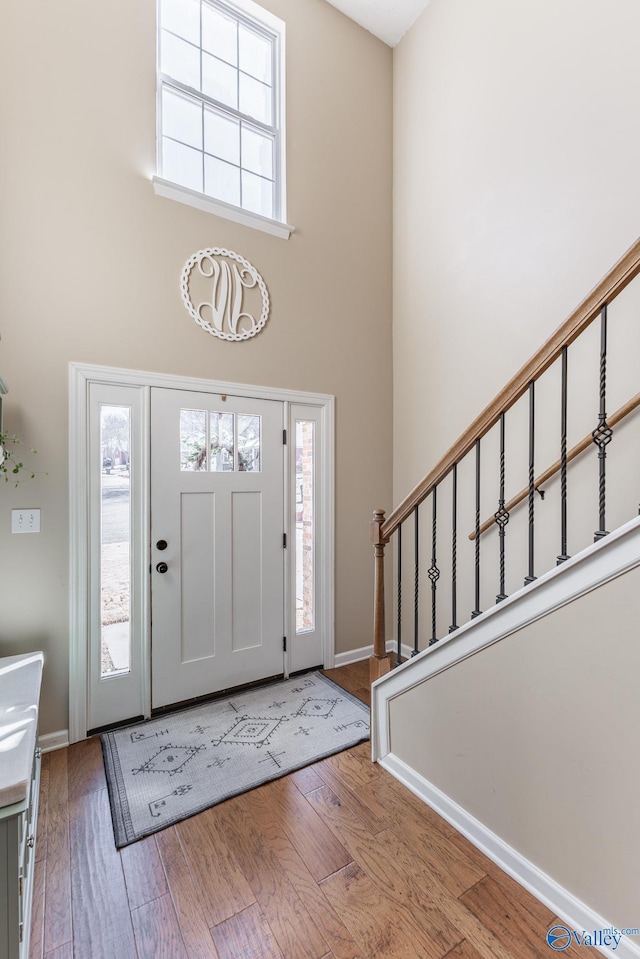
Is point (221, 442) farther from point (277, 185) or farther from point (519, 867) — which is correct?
point (519, 867)

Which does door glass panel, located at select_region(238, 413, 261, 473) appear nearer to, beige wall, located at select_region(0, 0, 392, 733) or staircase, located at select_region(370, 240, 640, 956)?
beige wall, located at select_region(0, 0, 392, 733)

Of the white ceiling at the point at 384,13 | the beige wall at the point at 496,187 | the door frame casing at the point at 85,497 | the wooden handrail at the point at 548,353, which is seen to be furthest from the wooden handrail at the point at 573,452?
the white ceiling at the point at 384,13

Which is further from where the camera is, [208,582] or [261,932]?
[208,582]

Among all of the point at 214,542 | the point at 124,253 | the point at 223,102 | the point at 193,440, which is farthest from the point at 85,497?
the point at 223,102

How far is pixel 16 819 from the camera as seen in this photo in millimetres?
1028

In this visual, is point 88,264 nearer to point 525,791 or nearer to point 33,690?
point 33,690

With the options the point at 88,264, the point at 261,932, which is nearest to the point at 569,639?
the point at 261,932

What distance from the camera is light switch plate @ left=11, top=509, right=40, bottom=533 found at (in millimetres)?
2131

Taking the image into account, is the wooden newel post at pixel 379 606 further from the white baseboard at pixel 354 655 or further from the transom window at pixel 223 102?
the transom window at pixel 223 102

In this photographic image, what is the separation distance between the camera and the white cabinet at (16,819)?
102 cm

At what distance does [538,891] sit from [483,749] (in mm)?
408

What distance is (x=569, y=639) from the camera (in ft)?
4.38

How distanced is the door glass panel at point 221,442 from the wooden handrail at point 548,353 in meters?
1.34

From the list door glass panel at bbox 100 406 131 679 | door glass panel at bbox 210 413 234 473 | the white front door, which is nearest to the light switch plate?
door glass panel at bbox 100 406 131 679
